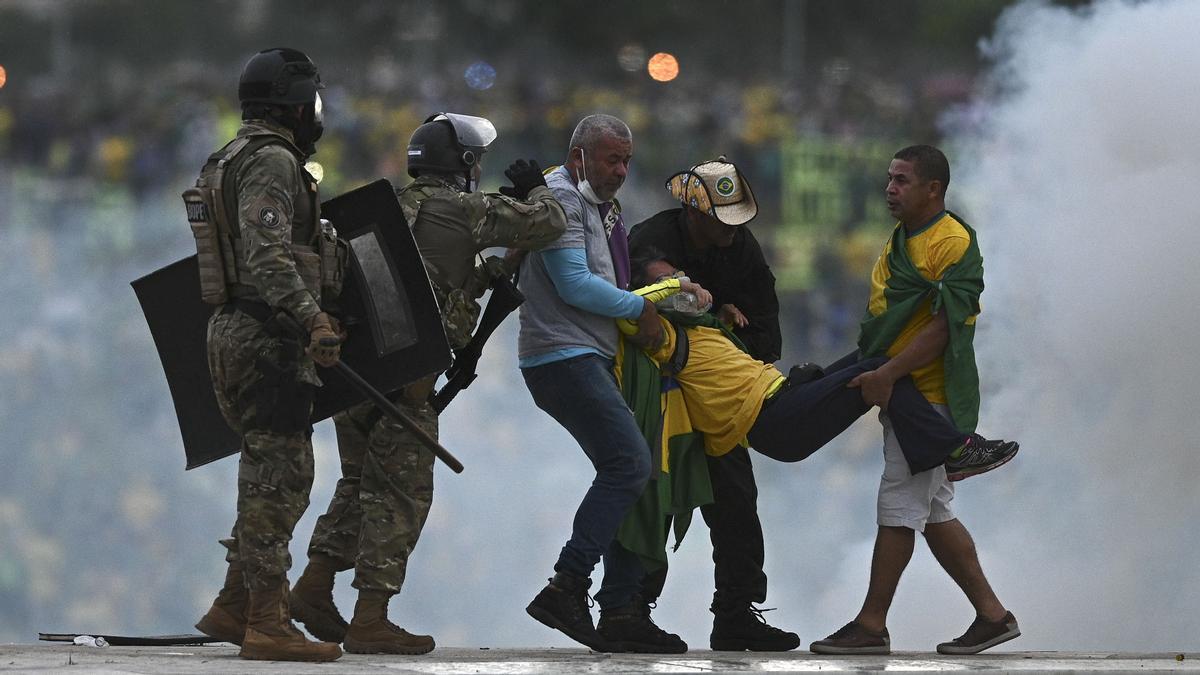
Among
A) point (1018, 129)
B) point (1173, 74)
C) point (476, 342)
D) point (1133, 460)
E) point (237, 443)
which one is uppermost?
point (1018, 129)

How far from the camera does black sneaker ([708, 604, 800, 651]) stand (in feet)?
21.1

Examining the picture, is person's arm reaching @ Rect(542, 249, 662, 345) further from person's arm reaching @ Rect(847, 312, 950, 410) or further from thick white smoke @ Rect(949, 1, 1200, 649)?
thick white smoke @ Rect(949, 1, 1200, 649)

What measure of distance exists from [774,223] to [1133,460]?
469 centimetres

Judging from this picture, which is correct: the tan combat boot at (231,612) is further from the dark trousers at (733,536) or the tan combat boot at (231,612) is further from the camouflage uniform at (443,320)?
the dark trousers at (733,536)

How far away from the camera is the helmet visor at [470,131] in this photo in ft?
Result: 19.4

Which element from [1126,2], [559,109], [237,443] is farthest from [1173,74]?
[237,443]

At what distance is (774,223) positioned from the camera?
45.5 feet

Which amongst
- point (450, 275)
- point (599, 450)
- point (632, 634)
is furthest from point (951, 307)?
point (450, 275)

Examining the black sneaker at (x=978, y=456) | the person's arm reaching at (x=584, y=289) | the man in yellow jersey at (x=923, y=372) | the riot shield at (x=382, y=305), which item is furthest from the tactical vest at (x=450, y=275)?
the black sneaker at (x=978, y=456)

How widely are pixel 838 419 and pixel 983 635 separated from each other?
0.82 metres

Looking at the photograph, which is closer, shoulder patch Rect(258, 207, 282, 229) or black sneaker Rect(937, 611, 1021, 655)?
shoulder patch Rect(258, 207, 282, 229)

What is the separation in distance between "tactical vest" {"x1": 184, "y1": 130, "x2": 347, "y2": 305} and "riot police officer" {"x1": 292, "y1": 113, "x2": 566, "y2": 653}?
450 mm

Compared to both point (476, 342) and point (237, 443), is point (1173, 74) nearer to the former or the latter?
point (476, 342)

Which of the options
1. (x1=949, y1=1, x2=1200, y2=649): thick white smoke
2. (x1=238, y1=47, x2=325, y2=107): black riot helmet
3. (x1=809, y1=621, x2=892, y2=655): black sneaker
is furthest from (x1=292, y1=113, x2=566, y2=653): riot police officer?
(x1=949, y1=1, x2=1200, y2=649): thick white smoke
